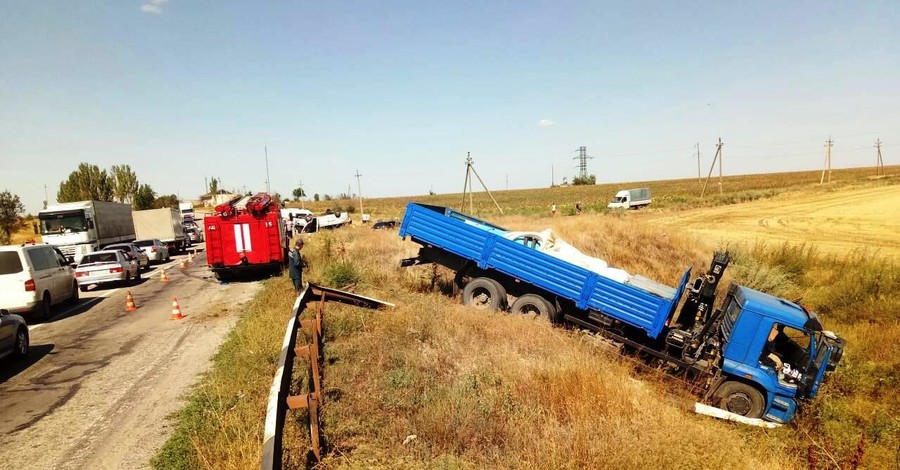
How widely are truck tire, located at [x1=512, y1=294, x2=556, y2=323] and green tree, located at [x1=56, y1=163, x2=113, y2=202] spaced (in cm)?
7217

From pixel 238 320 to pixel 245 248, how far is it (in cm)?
581

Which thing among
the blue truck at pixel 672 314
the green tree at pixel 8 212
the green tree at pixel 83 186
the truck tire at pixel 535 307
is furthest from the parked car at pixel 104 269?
the green tree at pixel 83 186

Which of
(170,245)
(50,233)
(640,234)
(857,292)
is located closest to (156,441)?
(857,292)

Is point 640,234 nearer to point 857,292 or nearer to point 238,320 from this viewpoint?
point 857,292

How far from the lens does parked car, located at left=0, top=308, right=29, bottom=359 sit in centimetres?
729

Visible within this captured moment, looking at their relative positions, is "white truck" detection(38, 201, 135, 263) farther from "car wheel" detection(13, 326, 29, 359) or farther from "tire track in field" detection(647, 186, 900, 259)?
"tire track in field" detection(647, 186, 900, 259)

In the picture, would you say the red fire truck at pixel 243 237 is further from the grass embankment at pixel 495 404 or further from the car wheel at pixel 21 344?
the car wheel at pixel 21 344

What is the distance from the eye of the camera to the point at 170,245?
28609 mm

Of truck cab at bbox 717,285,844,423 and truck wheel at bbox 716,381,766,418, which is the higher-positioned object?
truck cab at bbox 717,285,844,423

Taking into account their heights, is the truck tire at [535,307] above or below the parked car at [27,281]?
below

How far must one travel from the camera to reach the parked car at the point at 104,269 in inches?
598

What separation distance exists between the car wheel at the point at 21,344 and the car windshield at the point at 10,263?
13.3 ft

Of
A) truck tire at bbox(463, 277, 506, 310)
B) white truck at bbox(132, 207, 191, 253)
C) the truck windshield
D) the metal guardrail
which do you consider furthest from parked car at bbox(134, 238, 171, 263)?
the metal guardrail

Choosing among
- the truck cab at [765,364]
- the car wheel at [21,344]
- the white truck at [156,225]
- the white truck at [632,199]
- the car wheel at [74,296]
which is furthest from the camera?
the white truck at [632,199]
